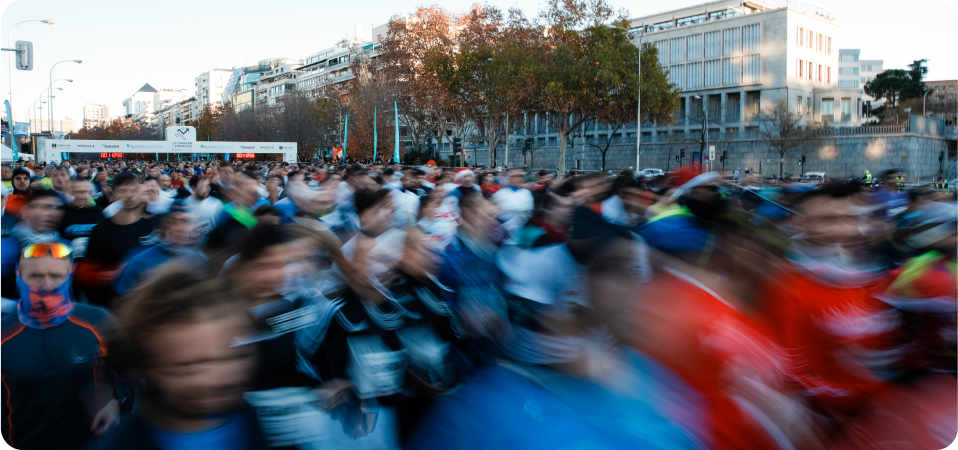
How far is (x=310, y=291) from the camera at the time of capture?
3004 millimetres

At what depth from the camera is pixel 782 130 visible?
2207 inches

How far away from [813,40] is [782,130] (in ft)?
55.6

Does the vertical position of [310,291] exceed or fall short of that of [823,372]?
it exceeds it

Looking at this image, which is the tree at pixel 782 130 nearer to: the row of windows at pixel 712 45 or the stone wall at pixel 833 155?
the stone wall at pixel 833 155

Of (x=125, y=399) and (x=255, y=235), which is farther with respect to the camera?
(x=255, y=235)

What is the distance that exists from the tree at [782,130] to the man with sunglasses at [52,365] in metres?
57.3

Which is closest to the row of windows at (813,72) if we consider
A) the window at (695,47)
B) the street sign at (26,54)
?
the window at (695,47)

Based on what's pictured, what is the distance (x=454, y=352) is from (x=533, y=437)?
37.0 inches

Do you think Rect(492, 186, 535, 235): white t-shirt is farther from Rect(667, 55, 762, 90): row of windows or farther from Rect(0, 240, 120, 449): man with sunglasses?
Rect(667, 55, 762, 90): row of windows

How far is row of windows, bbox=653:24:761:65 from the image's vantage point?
216ft

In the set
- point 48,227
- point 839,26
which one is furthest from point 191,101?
point 48,227

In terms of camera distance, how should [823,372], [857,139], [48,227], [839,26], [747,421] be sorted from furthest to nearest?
[839,26], [857,139], [48,227], [823,372], [747,421]

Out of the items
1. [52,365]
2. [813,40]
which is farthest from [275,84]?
[52,365]

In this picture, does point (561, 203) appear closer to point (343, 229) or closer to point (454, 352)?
point (343, 229)
